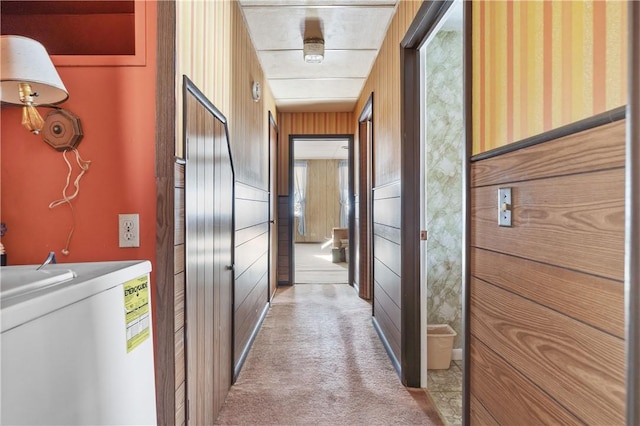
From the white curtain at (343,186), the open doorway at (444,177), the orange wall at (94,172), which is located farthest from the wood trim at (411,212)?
the white curtain at (343,186)

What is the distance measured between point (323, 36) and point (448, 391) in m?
2.84

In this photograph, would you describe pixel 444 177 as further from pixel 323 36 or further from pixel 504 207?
pixel 504 207

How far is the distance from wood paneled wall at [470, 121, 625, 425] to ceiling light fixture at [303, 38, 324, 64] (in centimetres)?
211

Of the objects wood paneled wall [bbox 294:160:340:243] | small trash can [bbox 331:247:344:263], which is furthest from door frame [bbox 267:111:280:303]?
wood paneled wall [bbox 294:160:340:243]

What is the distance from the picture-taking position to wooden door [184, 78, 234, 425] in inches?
57.9

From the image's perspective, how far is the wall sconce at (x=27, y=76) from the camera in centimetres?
103

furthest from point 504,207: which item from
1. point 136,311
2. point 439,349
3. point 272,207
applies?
point 272,207

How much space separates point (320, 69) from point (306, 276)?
11.2 ft

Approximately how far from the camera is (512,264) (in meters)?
0.99

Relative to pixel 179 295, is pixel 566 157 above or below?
above

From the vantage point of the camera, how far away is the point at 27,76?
1033 mm

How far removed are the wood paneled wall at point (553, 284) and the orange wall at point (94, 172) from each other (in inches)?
48.0

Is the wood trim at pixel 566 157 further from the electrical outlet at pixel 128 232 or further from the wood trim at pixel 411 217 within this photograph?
the electrical outlet at pixel 128 232

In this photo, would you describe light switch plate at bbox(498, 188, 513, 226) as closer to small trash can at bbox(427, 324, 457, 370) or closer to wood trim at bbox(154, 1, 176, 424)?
wood trim at bbox(154, 1, 176, 424)
